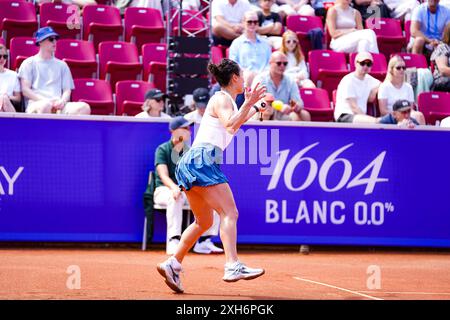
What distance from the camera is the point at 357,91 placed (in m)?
13.8

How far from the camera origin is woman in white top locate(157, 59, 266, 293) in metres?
7.66

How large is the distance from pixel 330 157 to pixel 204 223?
4712 mm

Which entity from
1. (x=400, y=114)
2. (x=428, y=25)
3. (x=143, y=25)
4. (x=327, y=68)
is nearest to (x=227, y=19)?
(x=143, y=25)

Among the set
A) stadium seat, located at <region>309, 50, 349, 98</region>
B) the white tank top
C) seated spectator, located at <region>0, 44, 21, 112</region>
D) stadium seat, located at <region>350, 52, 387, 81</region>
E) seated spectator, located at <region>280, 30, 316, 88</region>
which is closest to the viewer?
the white tank top

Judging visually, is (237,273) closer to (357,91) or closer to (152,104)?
(152,104)

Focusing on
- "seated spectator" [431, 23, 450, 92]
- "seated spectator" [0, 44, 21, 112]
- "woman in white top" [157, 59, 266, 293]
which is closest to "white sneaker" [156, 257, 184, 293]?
"woman in white top" [157, 59, 266, 293]

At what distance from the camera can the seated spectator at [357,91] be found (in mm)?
13524

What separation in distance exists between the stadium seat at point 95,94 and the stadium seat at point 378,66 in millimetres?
4141

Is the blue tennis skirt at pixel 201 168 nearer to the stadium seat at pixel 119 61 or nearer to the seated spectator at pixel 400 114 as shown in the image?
the seated spectator at pixel 400 114

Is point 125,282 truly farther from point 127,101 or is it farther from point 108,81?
point 108,81

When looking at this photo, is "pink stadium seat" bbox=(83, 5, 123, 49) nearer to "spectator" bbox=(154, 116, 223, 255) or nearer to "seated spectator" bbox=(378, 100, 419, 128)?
"spectator" bbox=(154, 116, 223, 255)

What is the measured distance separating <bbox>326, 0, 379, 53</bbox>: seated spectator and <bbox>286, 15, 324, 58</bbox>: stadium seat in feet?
1.24

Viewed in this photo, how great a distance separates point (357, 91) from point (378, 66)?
6.02ft

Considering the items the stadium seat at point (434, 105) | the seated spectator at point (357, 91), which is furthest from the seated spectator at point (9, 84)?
the stadium seat at point (434, 105)
